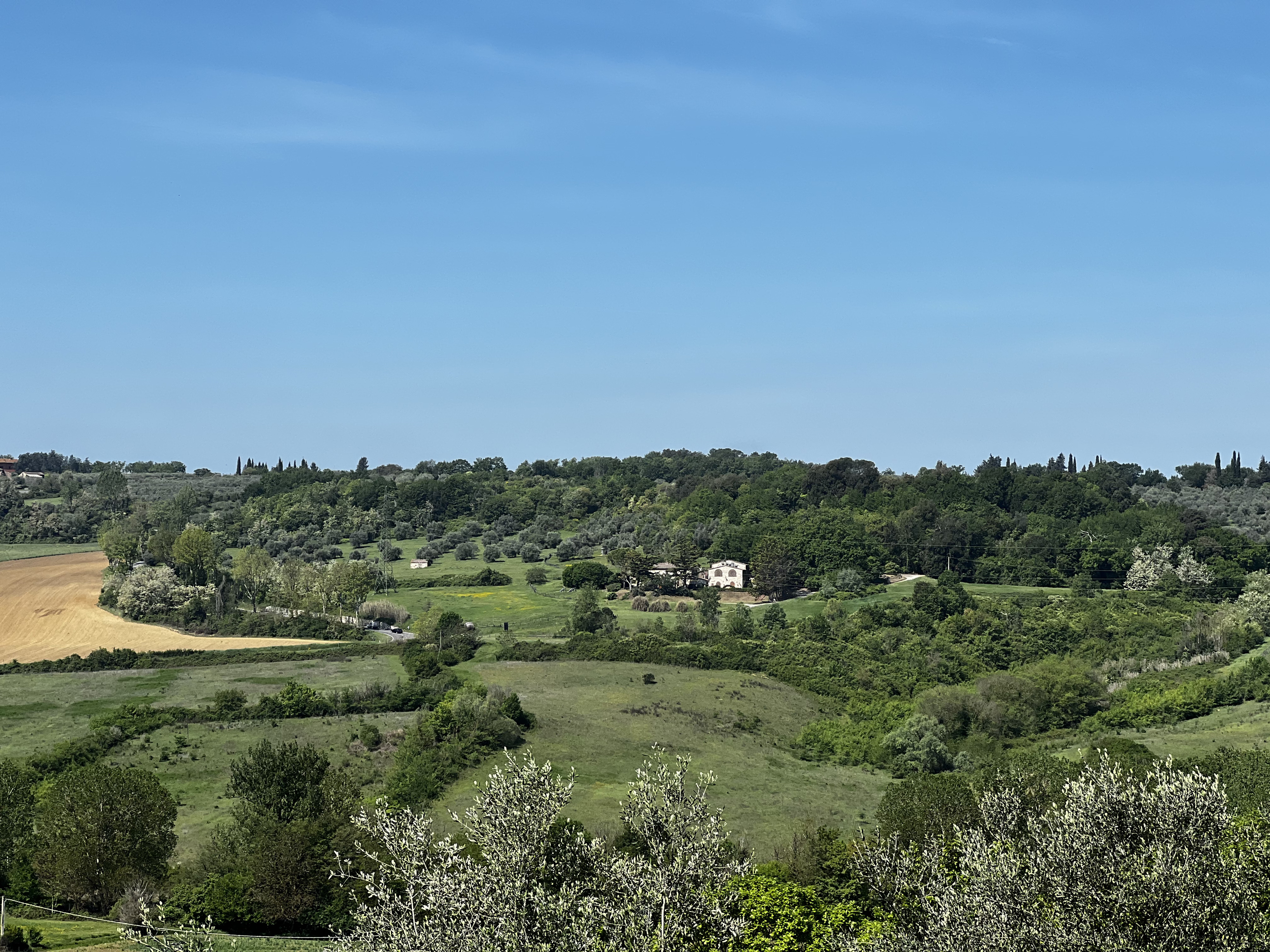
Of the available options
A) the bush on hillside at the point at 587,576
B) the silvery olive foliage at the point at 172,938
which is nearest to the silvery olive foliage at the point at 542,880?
the silvery olive foliage at the point at 172,938

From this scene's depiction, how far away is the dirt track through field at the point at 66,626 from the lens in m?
137

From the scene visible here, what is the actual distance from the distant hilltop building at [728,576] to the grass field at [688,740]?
51.9 m

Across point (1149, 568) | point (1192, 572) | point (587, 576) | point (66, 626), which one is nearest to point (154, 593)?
point (66, 626)

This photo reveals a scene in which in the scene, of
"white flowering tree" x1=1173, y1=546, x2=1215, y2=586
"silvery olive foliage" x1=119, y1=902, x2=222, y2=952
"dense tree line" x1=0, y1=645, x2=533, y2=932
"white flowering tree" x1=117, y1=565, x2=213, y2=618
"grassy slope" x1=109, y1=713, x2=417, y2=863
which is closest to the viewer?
"silvery olive foliage" x1=119, y1=902, x2=222, y2=952

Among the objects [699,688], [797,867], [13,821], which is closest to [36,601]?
[699,688]

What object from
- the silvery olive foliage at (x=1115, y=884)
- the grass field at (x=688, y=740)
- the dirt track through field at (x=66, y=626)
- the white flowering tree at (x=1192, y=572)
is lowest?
the grass field at (x=688, y=740)

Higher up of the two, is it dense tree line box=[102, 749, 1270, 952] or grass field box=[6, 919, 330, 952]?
dense tree line box=[102, 749, 1270, 952]

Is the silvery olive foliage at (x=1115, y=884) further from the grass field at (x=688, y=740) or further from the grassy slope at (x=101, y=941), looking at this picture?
the grass field at (x=688, y=740)

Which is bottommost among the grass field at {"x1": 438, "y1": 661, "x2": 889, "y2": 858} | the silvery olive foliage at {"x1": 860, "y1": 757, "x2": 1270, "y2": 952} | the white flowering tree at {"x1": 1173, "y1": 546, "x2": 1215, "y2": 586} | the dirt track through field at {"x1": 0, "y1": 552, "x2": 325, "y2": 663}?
the grass field at {"x1": 438, "y1": 661, "x2": 889, "y2": 858}

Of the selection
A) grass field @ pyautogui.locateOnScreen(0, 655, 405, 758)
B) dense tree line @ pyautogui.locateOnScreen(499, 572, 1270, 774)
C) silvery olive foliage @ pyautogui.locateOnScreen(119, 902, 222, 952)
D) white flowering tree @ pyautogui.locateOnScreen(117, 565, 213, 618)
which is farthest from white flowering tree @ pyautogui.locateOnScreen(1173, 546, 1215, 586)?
silvery olive foliage @ pyautogui.locateOnScreen(119, 902, 222, 952)

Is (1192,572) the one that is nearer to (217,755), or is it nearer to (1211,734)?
(1211,734)

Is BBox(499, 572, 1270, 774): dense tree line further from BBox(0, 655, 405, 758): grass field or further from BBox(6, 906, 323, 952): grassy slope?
BBox(6, 906, 323, 952): grassy slope

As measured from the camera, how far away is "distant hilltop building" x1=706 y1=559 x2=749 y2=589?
177 metres

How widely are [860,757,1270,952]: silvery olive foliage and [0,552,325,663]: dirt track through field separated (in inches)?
4521
